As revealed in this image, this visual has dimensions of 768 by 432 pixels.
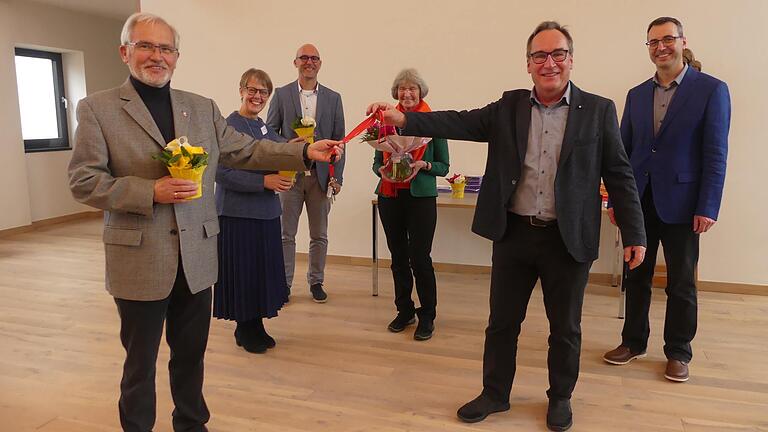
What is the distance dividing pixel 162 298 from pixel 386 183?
185cm

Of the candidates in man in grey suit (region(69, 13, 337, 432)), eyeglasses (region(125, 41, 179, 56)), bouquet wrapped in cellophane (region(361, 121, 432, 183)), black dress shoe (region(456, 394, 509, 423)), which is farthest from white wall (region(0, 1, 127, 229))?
black dress shoe (region(456, 394, 509, 423))

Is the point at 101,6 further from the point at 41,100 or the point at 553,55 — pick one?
the point at 553,55

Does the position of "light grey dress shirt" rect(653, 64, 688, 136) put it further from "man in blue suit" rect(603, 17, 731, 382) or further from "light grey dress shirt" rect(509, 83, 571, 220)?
"light grey dress shirt" rect(509, 83, 571, 220)

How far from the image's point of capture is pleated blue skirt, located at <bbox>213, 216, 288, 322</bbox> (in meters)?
3.41

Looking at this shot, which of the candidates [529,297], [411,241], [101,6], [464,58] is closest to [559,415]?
[529,297]

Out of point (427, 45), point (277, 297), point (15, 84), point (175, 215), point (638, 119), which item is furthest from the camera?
point (15, 84)

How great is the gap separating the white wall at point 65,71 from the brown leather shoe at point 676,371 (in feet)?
24.9

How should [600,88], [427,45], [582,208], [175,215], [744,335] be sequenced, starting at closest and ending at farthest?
[175,215] → [582,208] → [744,335] → [600,88] → [427,45]

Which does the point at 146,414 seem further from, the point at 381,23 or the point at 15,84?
the point at 15,84

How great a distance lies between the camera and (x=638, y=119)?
3.27 meters

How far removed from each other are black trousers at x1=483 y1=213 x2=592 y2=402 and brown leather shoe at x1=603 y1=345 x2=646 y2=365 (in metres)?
0.82

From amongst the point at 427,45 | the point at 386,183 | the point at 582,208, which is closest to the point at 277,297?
the point at 386,183

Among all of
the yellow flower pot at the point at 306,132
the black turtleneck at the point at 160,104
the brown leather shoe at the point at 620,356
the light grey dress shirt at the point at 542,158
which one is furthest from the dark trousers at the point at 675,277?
the black turtleneck at the point at 160,104

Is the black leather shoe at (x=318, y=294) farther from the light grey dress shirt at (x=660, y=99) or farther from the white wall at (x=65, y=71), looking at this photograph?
the white wall at (x=65, y=71)
